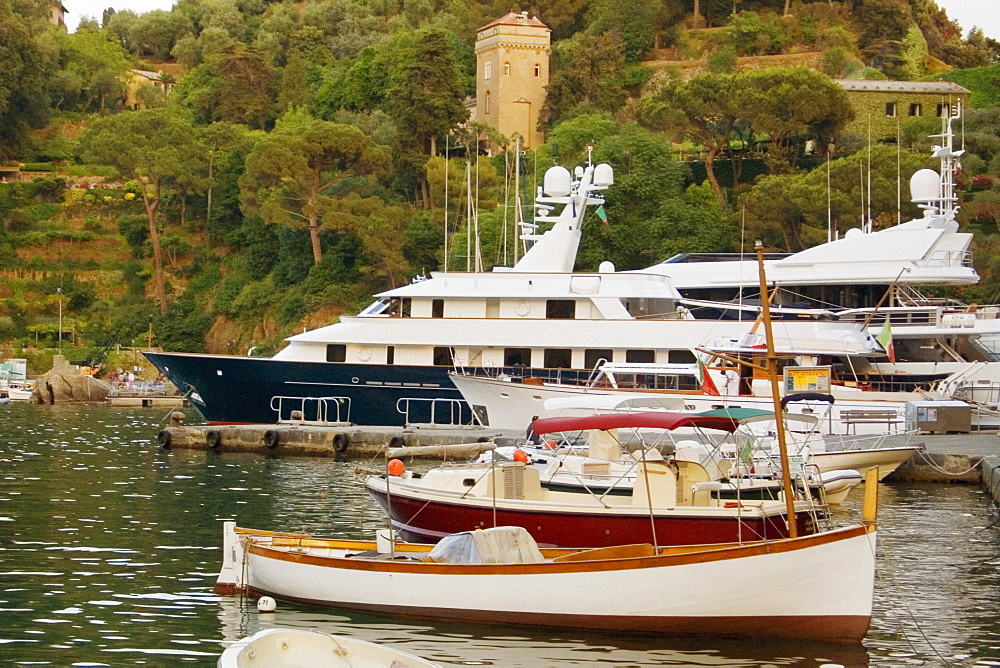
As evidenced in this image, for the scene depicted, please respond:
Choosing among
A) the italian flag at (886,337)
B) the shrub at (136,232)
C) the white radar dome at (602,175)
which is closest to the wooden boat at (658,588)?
the italian flag at (886,337)

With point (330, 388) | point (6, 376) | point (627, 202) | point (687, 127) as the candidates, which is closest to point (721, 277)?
point (330, 388)

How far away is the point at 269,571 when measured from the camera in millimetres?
17078

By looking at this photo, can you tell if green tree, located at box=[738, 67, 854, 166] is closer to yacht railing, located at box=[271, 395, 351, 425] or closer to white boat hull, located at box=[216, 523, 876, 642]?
yacht railing, located at box=[271, 395, 351, 425]

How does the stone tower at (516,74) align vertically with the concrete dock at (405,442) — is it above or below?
above

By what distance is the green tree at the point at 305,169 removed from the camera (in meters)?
63.4

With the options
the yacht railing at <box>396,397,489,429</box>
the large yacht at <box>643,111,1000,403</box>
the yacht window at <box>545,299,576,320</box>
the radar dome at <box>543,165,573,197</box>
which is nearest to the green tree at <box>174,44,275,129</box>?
the radar dome at <box>543,165,573,197</box>

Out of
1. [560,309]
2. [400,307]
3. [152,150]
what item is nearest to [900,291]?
[560,309]

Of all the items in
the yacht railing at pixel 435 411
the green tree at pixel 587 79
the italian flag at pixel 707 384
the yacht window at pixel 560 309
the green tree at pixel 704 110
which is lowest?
the yacht railing at pixel 435 411

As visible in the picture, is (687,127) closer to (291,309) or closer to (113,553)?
(291,309)

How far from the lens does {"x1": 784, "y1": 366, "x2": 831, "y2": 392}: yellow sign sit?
31344 mm

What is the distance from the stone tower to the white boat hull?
6508 centimetres

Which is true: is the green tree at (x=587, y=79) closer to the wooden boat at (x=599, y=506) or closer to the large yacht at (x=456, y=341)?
the large yacht at (x=456, y=341)

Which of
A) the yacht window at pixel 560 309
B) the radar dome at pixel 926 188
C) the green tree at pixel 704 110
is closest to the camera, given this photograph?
the yacht window at pixel 560 309

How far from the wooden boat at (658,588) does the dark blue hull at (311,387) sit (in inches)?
868
